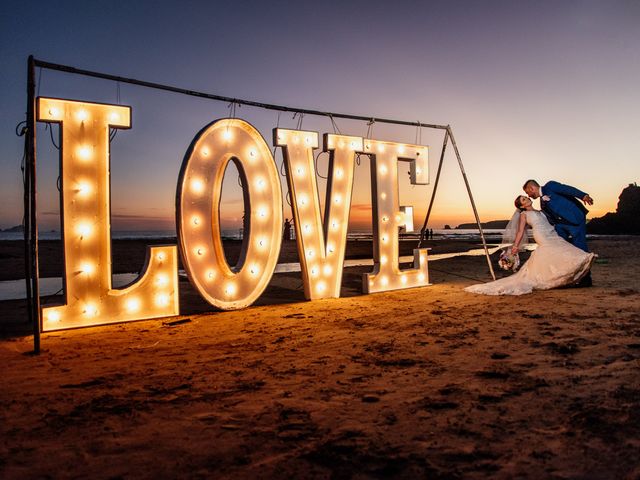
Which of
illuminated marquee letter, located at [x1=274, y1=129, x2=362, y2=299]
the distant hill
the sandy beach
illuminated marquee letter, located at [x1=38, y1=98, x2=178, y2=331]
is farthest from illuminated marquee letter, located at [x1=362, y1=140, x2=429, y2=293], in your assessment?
the distant hill

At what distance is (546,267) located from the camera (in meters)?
8.72

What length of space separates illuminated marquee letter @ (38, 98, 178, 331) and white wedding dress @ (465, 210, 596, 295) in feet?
22.0

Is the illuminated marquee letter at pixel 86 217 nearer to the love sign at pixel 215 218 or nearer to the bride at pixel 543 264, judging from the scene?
the love sign at pixel 215 218

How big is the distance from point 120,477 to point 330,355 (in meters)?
2.59

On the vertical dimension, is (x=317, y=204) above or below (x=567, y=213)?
above

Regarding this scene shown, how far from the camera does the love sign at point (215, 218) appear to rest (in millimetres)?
5953

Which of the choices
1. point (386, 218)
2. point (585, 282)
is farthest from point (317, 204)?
point (585, 282)

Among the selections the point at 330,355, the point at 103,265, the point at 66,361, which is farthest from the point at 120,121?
the point at 330,355

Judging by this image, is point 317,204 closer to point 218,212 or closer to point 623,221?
point 218,212

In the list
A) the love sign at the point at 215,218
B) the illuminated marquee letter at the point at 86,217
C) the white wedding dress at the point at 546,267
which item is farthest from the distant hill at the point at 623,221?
the illuminated marquee letter at the point at 86,217

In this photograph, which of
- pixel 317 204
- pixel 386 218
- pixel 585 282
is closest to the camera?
pixel 317 204

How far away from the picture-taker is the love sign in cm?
595

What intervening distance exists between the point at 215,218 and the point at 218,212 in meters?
0.11

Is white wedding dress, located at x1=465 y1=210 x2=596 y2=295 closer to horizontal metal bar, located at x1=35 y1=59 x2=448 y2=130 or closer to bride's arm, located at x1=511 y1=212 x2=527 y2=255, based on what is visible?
bride's arm, located at x1=511 y1=212 x2=527 y2=255
